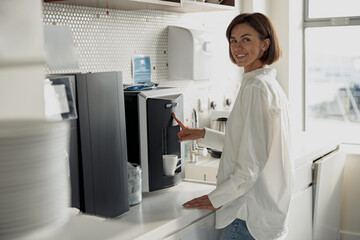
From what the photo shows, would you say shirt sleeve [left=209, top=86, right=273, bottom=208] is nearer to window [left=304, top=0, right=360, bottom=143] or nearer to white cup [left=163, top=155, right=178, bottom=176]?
white cup [left=163, top=155, right=178, bottom=176]

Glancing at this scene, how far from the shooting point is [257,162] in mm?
1842

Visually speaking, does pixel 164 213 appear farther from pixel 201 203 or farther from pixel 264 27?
pixel 264 27

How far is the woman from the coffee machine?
245 millimetres

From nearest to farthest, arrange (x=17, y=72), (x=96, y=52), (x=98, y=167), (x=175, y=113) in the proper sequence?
1. (x=17, y=72)
2. (x=98, y=167)
3. (x=175, y=113)
4. (x=96, y=52)

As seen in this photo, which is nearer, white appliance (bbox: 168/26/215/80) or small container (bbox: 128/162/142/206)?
small container (bbox: 128/162/142/206)

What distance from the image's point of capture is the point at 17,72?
380 millimetres

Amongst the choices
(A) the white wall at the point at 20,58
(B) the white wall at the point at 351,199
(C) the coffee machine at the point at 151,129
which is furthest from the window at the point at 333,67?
(A) the white wall at the point at 20,58

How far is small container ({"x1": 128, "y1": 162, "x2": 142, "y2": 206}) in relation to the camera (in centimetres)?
198

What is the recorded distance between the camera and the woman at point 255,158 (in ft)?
5.99

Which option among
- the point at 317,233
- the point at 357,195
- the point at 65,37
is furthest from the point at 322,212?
the point at 65,37

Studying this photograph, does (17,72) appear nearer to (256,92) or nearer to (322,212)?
(256,92)

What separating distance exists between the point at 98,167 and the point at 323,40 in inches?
123

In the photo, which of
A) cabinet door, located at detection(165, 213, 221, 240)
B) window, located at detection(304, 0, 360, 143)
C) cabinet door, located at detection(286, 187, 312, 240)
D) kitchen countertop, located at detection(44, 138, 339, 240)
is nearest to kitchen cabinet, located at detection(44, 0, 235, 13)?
kitchen countertop, located at detection(44, 138, 339, 240)

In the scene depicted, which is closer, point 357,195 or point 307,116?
point 357,195
